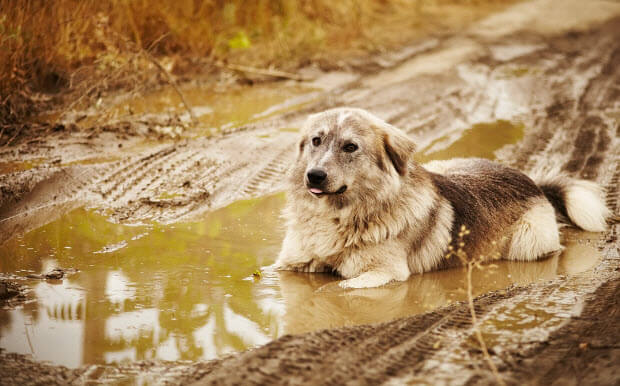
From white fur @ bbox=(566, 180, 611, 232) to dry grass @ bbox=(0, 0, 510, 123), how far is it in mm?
5109

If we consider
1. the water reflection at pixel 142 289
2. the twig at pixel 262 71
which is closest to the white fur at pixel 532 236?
the water reflection at pixel 142 289

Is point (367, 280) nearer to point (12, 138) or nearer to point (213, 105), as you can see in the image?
point (12, 138)

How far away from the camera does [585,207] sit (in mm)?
6152

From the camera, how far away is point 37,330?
392 cm

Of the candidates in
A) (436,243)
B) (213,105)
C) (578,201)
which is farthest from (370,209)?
(213,105)

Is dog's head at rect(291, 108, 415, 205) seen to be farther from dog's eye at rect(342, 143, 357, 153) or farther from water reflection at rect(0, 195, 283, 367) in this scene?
water reflection at rect(0, 195, 283, 367)

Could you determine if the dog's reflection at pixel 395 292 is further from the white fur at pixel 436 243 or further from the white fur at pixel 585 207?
the white fur at pixel 585 207

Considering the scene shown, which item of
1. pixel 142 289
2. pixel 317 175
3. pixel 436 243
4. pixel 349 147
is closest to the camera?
pixel 142 289

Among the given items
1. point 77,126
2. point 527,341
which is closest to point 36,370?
point 527,341

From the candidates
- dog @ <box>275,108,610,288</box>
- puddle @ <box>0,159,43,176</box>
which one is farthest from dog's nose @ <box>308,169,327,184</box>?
puddle @ <box>0,159,43,176</box>

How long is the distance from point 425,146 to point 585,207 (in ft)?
8.48

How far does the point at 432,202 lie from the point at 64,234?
3.13 m

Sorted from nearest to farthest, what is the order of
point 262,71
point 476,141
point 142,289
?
point 142,289, point 476,141, point 262,71

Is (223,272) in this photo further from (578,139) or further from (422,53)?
(422,53)
